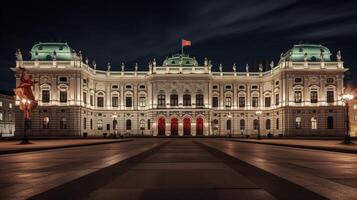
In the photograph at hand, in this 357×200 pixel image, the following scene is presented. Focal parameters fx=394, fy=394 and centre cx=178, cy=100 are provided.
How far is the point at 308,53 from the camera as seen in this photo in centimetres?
8762

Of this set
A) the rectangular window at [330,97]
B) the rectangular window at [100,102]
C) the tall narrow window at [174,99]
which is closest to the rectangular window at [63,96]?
the rectangular window at [100,102]

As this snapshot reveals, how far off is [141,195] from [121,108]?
284 ft

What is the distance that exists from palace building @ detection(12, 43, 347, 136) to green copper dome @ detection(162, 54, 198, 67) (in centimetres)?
25

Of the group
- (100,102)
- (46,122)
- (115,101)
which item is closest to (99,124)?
(100,102)

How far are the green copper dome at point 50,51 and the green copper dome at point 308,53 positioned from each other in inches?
1867

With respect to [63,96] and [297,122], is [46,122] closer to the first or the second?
[63,96]

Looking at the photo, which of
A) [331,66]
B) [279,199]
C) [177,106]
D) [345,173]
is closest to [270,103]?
[331,66]

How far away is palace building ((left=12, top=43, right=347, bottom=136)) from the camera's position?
82.4m

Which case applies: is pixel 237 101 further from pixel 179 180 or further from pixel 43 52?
pixel 179 180

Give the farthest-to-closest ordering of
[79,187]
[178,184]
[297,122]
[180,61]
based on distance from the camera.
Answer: [180,61], [297,122], [178,184], [79,187]

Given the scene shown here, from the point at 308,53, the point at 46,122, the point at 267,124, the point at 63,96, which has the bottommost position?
the point at 267,124

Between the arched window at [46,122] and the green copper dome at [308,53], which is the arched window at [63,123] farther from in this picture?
the green copper dome at [308,53]

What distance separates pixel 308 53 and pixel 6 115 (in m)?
78.6

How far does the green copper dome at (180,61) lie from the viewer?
9562 cm
